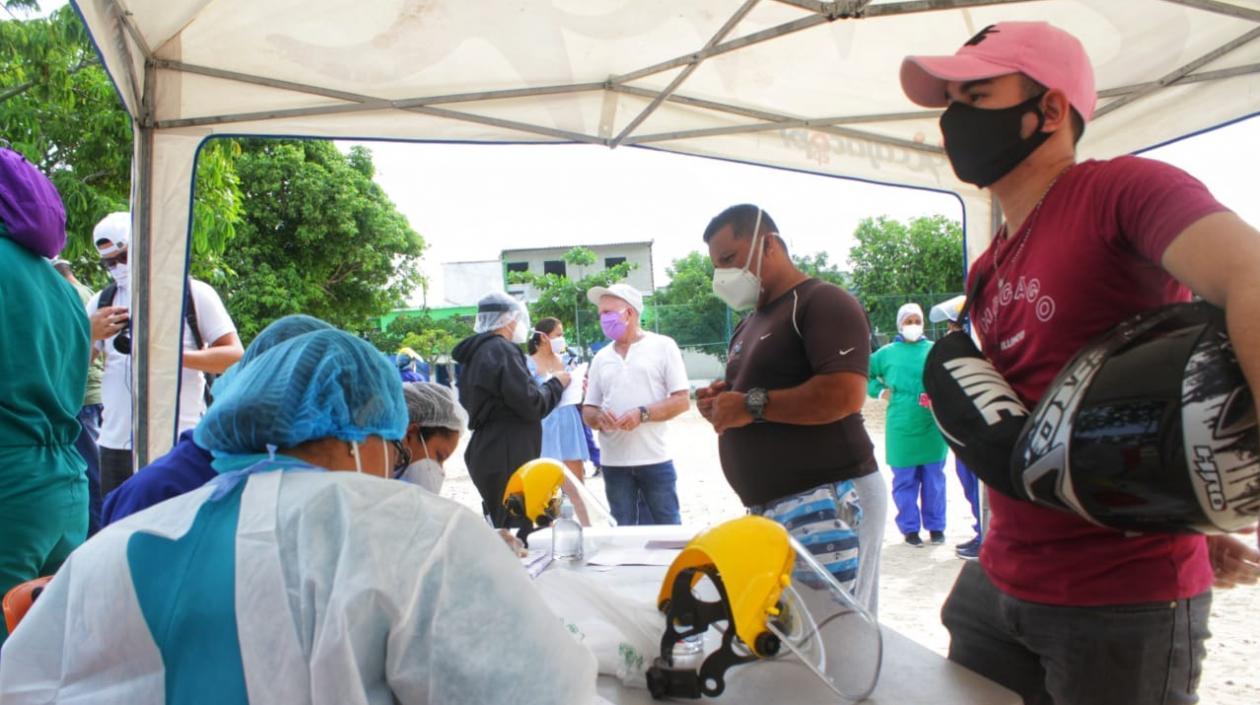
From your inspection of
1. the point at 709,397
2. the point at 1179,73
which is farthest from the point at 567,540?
the point at 1179,73

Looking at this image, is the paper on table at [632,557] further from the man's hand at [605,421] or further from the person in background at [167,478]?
the man's hand at [605,421]

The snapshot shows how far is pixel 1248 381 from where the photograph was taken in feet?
3.16

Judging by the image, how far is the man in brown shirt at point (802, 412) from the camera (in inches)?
97.0

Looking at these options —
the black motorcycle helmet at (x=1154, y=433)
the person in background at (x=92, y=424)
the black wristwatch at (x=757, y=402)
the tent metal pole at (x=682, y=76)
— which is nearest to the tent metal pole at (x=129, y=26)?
the person in background at (x=92, y=424)

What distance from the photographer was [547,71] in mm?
3760

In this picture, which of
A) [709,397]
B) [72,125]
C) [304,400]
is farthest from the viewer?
[72,125]

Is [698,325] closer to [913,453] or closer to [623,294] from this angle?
[913,453]

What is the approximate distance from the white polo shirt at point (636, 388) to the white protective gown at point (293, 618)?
346cm

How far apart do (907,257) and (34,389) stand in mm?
28974

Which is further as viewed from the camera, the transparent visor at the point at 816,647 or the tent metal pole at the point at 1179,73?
the tent metal pole at the point at 1179,73

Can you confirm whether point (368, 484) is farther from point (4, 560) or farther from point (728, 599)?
point (4, 560)

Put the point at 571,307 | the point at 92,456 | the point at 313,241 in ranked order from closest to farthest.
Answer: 1. the point at 92,456
2. the point at 313,241
3. the point at 571,307

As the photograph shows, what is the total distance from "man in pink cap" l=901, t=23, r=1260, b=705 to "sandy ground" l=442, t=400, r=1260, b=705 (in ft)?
7.77

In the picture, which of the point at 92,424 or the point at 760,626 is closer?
the point at 760,626
